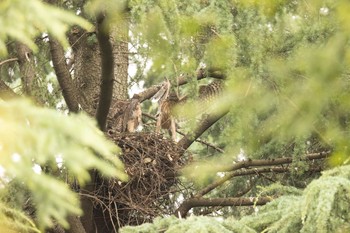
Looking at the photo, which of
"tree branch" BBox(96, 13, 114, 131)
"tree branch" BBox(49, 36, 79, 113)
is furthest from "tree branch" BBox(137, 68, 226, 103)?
"tree branch" BBox(49, 36, 79, 113)

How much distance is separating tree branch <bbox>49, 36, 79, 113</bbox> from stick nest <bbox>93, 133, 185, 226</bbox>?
0.59 meters

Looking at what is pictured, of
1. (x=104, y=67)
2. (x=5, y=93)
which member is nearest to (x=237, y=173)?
(x=104, y=67)

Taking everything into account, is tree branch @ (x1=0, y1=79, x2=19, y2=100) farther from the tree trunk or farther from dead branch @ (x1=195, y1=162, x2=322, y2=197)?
dead branch @ (x1=195, y1=162, x2=322, y2=197)

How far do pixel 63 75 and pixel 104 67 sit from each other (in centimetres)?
103

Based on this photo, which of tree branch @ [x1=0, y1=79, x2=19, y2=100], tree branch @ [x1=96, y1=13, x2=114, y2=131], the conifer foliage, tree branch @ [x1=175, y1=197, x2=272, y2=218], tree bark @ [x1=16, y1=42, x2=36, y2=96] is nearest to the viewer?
the conifer foliage

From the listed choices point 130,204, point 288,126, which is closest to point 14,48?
point 130,204

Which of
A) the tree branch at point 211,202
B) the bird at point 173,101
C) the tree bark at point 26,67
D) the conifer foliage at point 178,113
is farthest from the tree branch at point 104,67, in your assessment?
the tree branch at point 211,202

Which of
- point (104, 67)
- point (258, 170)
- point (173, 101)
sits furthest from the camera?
point (173, 101)

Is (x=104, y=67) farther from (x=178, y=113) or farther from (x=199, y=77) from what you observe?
(x=178, y=113)

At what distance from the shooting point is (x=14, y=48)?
4930 mm

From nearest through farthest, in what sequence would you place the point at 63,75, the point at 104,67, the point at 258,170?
the point at 104,67 < the point at 63,75 < the point at 258,170

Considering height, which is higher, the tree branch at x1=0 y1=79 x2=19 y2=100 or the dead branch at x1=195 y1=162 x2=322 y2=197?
the dead branch at x1=195 y1=162 x2=322 y2=197

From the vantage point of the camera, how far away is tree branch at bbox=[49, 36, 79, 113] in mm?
4633

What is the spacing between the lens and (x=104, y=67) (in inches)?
149
